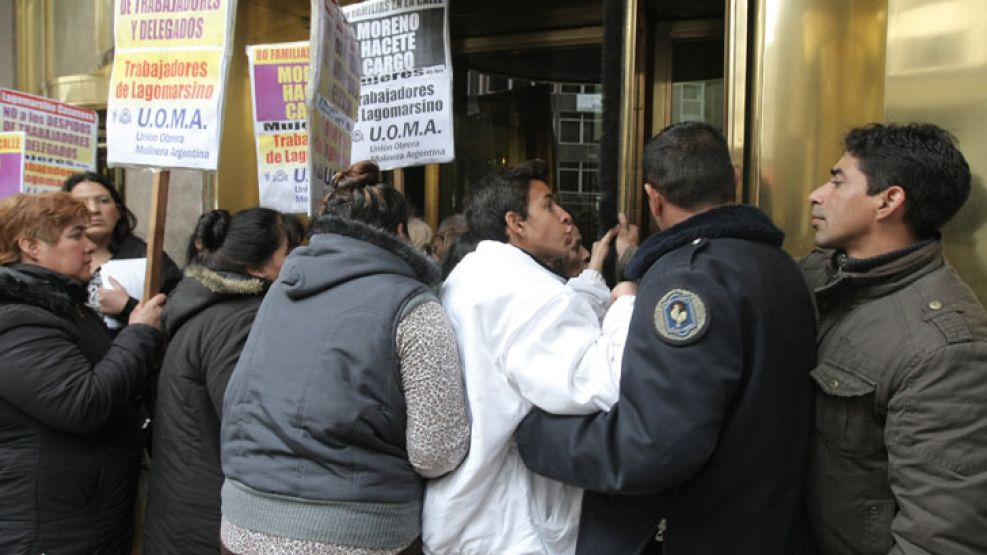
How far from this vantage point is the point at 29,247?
111 inches

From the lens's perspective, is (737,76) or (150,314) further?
(737,76)

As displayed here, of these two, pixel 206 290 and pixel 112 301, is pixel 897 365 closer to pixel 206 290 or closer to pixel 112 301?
pixel 206 290

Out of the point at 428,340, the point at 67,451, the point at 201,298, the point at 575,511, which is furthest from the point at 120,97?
the point at 575,511

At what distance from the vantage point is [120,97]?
11.7ft

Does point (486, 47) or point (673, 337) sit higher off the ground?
point (486, 47)

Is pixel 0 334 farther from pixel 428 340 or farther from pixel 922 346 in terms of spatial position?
pixel 922 346

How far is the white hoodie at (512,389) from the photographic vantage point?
1.96 m

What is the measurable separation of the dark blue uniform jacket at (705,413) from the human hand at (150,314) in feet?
5.92

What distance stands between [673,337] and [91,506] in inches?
86.8

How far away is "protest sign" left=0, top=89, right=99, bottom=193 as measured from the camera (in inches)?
191

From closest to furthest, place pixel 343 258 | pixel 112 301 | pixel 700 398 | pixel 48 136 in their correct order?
pixel 700 398, pixel 343 258, pixel 112 301, pixel 48 136

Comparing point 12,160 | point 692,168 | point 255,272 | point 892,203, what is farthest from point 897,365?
point 12,160

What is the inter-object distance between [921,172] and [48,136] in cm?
506

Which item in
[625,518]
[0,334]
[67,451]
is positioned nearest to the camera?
→ [625,518]
